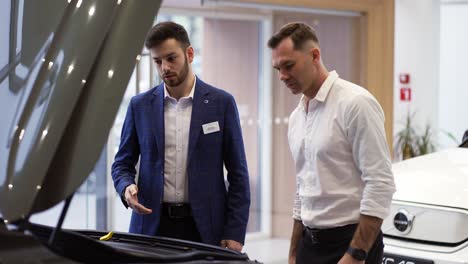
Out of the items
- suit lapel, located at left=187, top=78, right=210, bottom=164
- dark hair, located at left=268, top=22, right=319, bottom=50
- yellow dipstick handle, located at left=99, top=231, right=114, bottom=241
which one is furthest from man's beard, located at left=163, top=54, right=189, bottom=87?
yellow dipstick handle, located at left=99, top=231, right=114, bottom=241

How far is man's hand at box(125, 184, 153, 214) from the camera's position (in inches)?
137

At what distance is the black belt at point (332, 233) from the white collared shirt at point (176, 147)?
62cm

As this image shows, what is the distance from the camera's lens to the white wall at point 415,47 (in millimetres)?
9875

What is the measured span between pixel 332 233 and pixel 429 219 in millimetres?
1236

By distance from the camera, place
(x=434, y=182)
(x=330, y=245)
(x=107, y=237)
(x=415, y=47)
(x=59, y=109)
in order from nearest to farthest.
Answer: (x=59, y=109) → (x=107, y=237) → (x=330, y=245) → (x=434, y=182) → (x=415, y=47)

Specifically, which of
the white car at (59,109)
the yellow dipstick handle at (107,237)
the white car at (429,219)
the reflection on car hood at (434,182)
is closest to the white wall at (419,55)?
the reflection on car hood at (434,182)

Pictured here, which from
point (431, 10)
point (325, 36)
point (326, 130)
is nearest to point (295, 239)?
point (326, 130)

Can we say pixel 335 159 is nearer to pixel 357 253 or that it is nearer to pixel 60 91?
pixel 357 253

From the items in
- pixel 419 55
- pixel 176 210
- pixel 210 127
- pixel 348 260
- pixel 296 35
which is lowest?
pixel 348 260

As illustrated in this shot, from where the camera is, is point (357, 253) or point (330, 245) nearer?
point (357, 253)

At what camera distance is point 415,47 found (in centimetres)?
991

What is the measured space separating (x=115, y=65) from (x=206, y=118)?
1715 millimetres

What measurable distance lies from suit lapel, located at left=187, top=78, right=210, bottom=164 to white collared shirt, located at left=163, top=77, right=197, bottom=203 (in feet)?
0.10

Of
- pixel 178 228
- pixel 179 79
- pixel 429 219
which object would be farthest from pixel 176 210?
pixel 429 219
